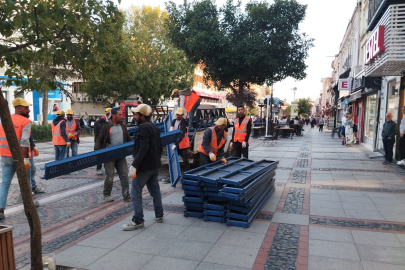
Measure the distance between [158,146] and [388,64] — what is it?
7.88m

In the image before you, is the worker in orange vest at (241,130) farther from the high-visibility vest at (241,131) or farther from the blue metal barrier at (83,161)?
the blue metal barrier at (83,161)

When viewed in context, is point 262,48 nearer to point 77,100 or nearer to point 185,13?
point 185,13

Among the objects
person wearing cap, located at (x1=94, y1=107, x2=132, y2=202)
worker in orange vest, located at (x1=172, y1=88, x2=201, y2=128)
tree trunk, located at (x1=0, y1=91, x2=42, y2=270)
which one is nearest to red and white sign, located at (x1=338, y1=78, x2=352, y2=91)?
worker in orange vest, located at (x1=172, y1=88, x2=201, y2=128)

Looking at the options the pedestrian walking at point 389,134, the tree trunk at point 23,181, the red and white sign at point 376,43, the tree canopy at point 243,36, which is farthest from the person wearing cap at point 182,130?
the tree canopy at point 243,36

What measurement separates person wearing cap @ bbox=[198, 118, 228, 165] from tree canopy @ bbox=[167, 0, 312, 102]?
36.8ft

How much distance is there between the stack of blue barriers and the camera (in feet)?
15.2

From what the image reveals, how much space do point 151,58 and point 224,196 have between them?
26.7 meters

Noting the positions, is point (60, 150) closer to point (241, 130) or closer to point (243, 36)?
point (241, 130)

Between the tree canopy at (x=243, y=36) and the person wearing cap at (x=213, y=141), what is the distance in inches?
442

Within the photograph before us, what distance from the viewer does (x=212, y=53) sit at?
1802 cm

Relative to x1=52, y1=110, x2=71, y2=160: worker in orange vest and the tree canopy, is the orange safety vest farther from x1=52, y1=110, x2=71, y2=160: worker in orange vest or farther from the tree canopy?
the tree canopy

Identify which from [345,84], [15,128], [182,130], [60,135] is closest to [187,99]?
[182,130]

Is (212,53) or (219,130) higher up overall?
(212,53)

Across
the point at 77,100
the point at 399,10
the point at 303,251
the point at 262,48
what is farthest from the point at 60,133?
the point at 77,100
